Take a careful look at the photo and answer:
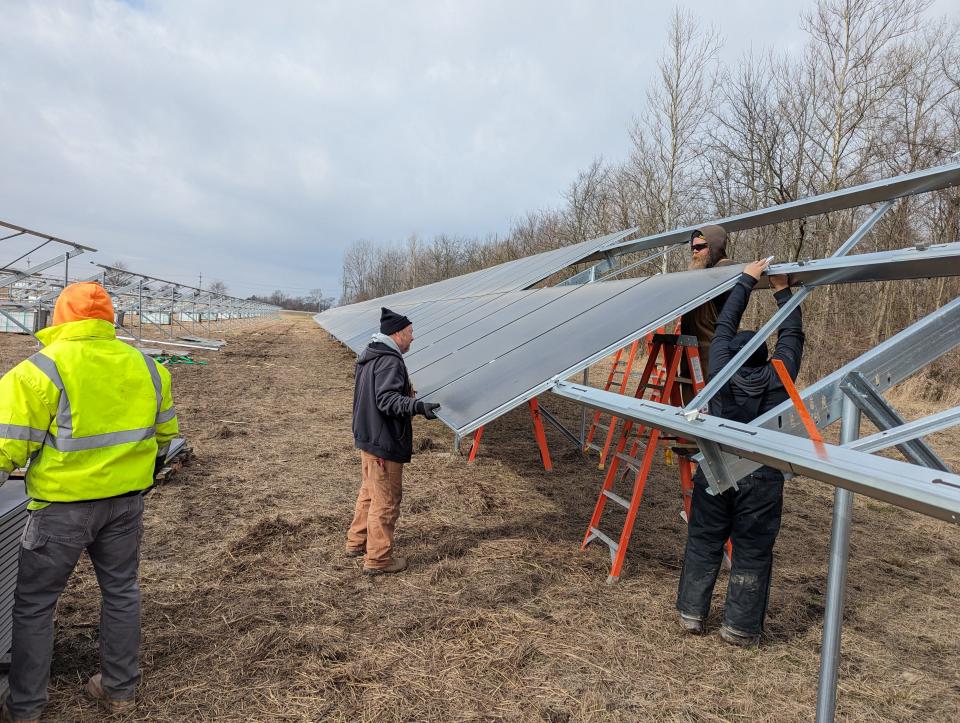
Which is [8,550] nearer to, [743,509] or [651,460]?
[743,509]

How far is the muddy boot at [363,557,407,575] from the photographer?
14.9 ft

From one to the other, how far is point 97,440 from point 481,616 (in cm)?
267

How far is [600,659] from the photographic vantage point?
352 cm

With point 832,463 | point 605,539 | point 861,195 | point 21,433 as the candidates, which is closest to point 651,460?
point 605,539

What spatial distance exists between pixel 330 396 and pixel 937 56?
64.8 ft

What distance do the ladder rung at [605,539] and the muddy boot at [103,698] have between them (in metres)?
3.45

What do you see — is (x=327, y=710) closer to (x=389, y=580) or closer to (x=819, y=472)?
(x=389, y=580)

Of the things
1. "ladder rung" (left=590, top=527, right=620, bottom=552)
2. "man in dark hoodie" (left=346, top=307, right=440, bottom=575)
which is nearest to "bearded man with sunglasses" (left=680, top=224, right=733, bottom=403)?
"ladder rung" (left=590, top=527, right=620, bottom=552)

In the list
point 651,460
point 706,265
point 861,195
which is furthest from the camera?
point 651,460

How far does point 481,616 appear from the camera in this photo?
3.95 meters

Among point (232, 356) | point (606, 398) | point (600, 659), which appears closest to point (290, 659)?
point (600, 659)

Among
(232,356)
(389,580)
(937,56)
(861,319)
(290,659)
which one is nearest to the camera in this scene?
(290,659)

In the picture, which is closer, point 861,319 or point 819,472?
point 819,472

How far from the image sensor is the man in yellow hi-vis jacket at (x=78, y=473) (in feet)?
8.87
